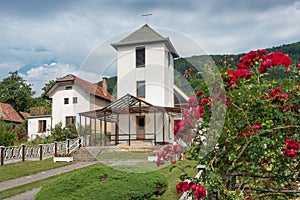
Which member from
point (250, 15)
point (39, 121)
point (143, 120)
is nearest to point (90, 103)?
point (39, 121)

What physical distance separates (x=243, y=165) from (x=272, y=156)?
1.05ft

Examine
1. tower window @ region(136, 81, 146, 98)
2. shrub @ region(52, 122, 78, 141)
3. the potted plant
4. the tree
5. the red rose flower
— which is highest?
the tree

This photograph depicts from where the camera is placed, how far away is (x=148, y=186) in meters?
6.16

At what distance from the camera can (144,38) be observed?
2209 centimetres

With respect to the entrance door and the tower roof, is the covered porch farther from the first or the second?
the tower roof

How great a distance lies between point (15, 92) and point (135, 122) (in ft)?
113

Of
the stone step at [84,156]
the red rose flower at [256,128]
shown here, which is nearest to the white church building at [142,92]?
the stone step at [84,156]

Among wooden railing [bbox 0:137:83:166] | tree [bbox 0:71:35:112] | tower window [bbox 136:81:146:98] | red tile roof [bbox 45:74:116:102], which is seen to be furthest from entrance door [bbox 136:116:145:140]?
tree [bbox 0:71:35:112]

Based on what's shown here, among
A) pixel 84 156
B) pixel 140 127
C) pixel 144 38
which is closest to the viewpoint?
pixel 84 156

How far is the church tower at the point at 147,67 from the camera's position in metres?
21.5

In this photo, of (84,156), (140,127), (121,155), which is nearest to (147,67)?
(140,127)

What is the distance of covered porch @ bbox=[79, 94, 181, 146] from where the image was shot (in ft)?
65.5

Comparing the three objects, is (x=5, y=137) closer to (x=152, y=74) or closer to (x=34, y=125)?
(x=152, y=74)

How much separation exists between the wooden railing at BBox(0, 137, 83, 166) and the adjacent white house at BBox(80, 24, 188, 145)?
90.2 inches
